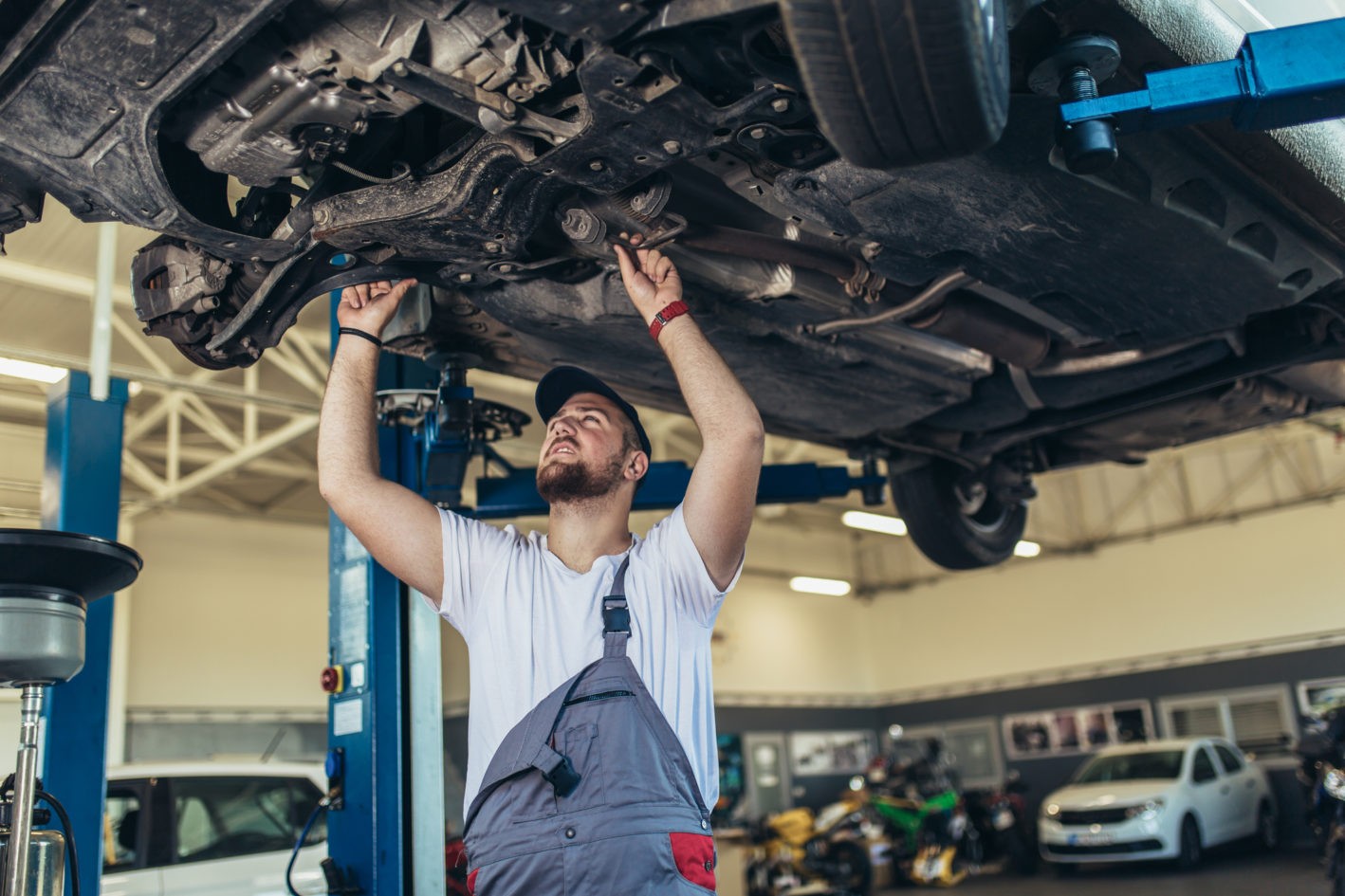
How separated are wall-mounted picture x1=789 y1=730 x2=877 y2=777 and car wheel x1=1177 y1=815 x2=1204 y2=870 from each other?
6.12m

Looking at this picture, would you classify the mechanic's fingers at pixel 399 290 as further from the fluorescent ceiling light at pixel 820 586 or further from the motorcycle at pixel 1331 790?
the fluorescent ceiling light at pixel 820 586

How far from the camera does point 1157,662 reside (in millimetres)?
13633

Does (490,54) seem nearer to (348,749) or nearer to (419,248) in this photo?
(419,248)

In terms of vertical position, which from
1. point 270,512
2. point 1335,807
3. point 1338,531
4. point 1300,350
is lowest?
point 1335,807

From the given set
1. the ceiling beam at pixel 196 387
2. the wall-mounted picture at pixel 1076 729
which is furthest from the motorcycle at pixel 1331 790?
the wall-mounted picture at pixel 1076 729

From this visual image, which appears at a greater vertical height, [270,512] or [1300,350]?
[270,512]

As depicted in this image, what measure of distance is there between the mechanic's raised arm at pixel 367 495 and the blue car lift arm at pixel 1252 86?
122 centimetres

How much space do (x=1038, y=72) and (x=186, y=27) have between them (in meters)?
1.26

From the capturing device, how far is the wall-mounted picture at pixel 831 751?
1518cm

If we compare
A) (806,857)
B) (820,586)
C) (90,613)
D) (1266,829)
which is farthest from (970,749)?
(90,613)

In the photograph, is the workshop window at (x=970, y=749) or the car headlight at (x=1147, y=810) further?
the workshop window at (x=970, y=749)

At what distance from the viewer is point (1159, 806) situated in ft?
30.9

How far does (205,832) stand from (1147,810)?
7456 millimetres

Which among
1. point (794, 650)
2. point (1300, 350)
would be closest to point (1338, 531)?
point (794, 650)
